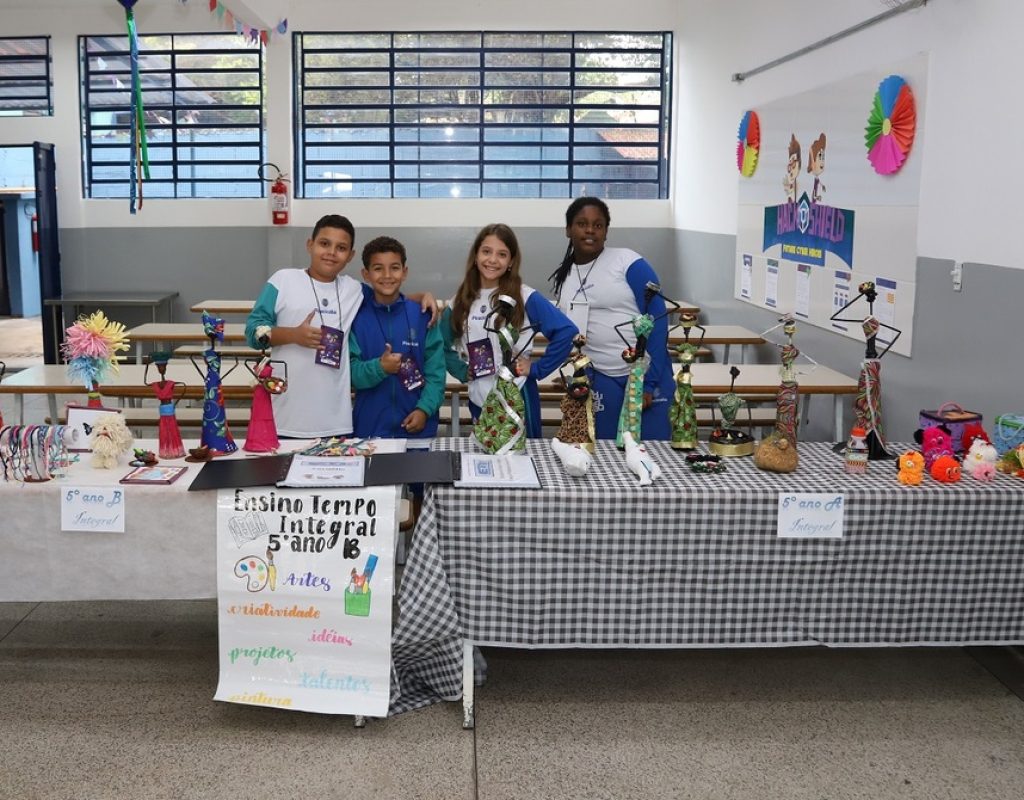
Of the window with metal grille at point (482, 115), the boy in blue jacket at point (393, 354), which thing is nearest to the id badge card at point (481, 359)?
the boy in blue jacket at point (393, 354)

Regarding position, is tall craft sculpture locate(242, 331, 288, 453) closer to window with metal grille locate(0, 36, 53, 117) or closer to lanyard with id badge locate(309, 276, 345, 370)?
lanyard with id badge locate(309, 276, 345, 370)

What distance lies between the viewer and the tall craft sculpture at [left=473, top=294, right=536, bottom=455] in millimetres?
2943

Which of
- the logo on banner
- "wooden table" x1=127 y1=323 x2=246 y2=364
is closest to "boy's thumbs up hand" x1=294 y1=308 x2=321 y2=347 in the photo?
the logo on banner

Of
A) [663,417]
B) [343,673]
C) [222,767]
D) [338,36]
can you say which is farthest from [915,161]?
[338,36]

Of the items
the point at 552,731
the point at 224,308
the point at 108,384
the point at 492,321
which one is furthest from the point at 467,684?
the point at 224,308

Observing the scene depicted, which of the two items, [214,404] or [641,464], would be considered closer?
[641,464]

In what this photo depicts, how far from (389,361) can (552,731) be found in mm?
1272

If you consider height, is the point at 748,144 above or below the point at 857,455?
above

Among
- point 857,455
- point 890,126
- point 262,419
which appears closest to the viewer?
point 857,455

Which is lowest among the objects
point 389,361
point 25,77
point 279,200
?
point 389,361

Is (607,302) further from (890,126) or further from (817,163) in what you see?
(817,163)

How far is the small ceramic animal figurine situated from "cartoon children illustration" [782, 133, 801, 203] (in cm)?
304

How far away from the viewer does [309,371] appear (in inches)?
131

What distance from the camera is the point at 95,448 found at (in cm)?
279
